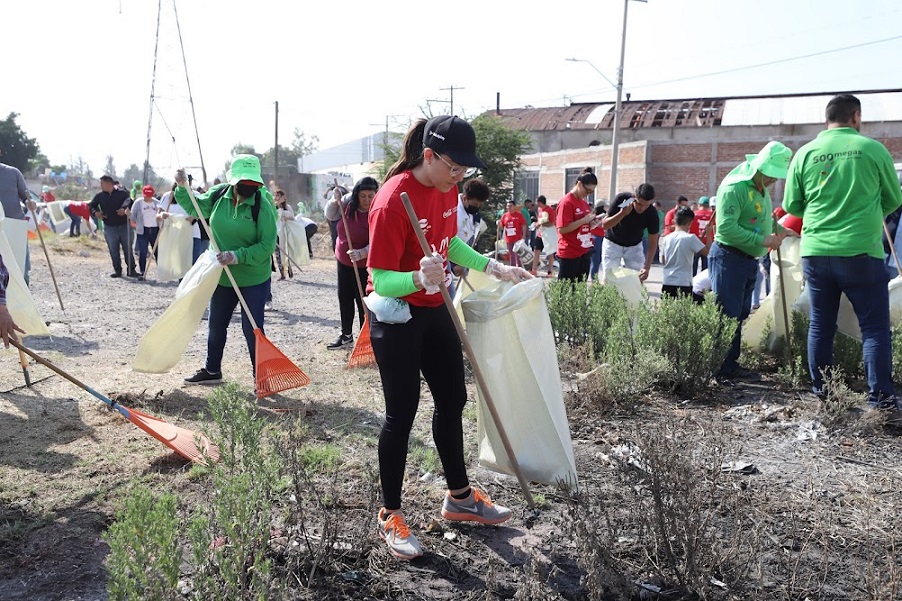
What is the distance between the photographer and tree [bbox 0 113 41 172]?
45.6 m

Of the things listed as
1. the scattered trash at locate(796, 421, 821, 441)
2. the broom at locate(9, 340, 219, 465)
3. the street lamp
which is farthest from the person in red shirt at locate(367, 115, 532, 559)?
the street lamp

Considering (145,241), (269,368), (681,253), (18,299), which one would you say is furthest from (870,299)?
(145,241)

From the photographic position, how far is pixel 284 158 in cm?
8956

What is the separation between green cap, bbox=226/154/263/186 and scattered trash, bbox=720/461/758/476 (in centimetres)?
351

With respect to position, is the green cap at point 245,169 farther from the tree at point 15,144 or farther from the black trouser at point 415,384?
the tree at point 15,144

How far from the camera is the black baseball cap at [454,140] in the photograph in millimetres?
2576

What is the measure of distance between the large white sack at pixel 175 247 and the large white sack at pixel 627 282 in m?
6.93

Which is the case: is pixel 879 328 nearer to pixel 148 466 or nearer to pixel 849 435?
pixel 849 435

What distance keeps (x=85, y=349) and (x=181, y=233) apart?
4.57 m

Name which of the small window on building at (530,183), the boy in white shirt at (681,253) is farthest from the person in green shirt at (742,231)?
the small window on building at (530,183)

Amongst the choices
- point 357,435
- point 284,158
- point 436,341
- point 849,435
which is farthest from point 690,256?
point 284,158

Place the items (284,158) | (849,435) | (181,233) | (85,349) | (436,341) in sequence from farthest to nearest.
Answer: (284,158), (181,233), (85,349), (849,435), (436,341)

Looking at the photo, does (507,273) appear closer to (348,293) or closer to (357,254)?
(357,254)

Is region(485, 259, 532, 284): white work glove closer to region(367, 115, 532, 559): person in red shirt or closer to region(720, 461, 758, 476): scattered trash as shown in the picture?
region(367, 115, 532, 559): person in red shirt
